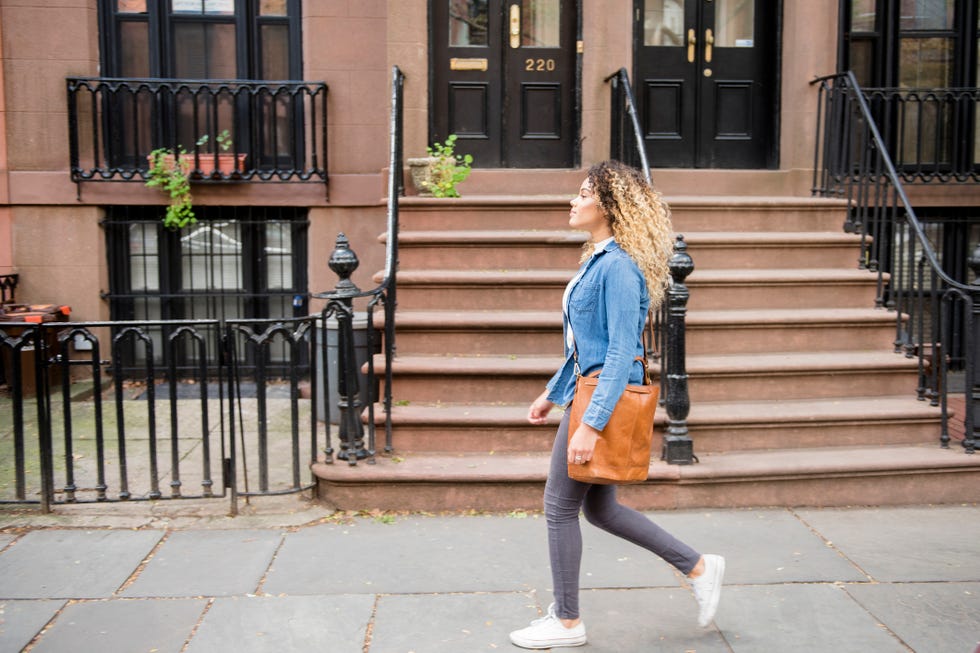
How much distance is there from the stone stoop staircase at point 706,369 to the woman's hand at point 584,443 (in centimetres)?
198

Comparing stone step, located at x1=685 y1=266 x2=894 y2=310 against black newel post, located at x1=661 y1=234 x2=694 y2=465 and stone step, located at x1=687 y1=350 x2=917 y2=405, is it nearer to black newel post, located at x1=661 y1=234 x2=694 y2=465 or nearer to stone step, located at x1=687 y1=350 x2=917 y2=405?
stone step, located at x1=687 y1=350 x2=917 y2=405

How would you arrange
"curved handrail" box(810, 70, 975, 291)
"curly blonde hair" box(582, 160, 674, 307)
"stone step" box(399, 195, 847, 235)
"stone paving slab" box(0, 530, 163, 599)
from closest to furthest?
"curly blonde hair" box(582, 160, 674, 307)
"stone paving slab" box(0, 530, 163, 599)
"curved handrail" box(810, 70, 975, 291)
"stone step" box(399, 195, 847, 235)

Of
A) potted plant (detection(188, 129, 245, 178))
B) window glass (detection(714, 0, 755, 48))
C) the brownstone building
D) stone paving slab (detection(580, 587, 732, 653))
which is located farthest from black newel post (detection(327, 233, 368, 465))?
window glass (detection(714, 0, 755, 48))

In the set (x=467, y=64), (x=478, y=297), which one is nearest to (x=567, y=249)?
(x=478, y=297)

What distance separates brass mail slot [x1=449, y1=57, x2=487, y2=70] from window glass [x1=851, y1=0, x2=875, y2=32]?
3746 mm

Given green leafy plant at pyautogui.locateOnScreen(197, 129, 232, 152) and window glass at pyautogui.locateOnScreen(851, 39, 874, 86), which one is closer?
green leafy plant at pyautogui.locateOnScreen(197, 129, 232, 152)

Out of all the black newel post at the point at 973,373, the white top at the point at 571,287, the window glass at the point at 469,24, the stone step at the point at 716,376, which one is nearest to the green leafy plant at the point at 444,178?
the window glass at the point at 469,24

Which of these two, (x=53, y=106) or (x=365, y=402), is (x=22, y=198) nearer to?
(x=53, y=106)

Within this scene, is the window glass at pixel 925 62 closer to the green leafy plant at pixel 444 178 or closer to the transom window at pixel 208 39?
the green leafy plant at pixel 444 178

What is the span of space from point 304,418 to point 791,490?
4053 mm

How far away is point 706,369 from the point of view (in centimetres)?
641

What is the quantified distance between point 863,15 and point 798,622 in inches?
288

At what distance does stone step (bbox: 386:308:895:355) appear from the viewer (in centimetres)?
668

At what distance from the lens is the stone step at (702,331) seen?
6.68 m
